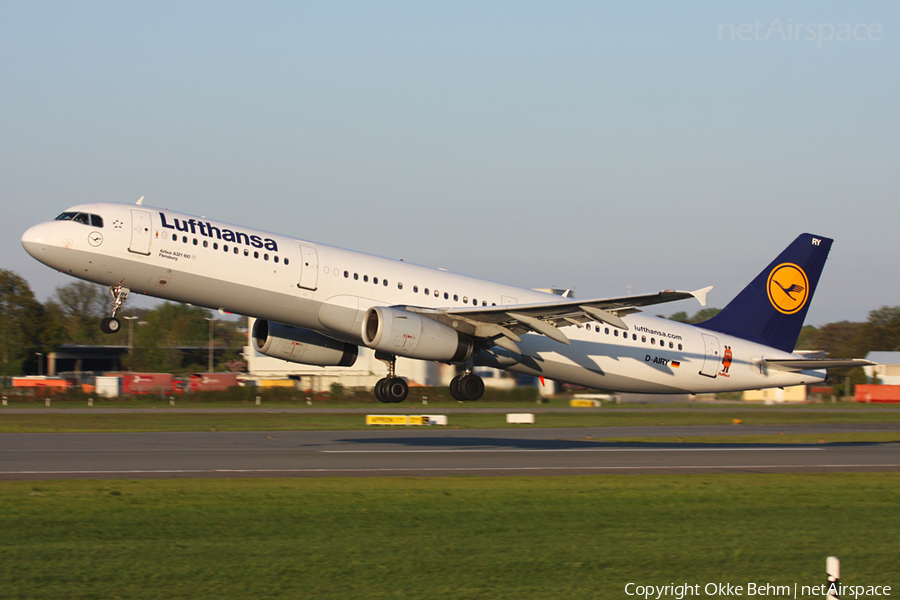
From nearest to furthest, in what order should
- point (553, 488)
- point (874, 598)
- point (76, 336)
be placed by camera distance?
1. point (874, 598)
2. point (553, 488)
3. point (76, 336)

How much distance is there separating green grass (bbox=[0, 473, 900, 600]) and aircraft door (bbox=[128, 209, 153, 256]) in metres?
7.29

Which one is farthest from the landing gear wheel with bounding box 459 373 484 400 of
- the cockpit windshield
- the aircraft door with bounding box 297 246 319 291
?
the cockpit windshield

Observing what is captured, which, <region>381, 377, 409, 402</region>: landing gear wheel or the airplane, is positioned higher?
the airplane

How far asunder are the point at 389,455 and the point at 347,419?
2267cm

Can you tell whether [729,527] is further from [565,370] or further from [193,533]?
[565,370]

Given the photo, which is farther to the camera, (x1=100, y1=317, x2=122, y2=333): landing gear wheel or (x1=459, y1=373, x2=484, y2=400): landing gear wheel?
(x1=459, y1=373, x2=484, y2=400): landing gear wheel

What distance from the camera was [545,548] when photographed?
1526 cm

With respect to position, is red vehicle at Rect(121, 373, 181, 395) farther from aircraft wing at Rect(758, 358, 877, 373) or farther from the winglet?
the winglet

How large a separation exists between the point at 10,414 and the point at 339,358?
30.0 meters

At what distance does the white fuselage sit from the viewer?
2631 cm

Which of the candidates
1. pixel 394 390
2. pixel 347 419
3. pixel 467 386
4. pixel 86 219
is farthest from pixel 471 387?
pixel 347 419

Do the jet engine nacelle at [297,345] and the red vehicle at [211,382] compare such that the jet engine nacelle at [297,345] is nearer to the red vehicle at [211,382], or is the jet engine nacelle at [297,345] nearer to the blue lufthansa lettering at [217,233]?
the blue lufthansa lettering at [217,233]

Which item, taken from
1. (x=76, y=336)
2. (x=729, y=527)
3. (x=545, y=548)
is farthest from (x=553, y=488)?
(x=76, y=336)

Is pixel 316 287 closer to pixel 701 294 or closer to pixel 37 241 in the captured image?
pixel 37 241
